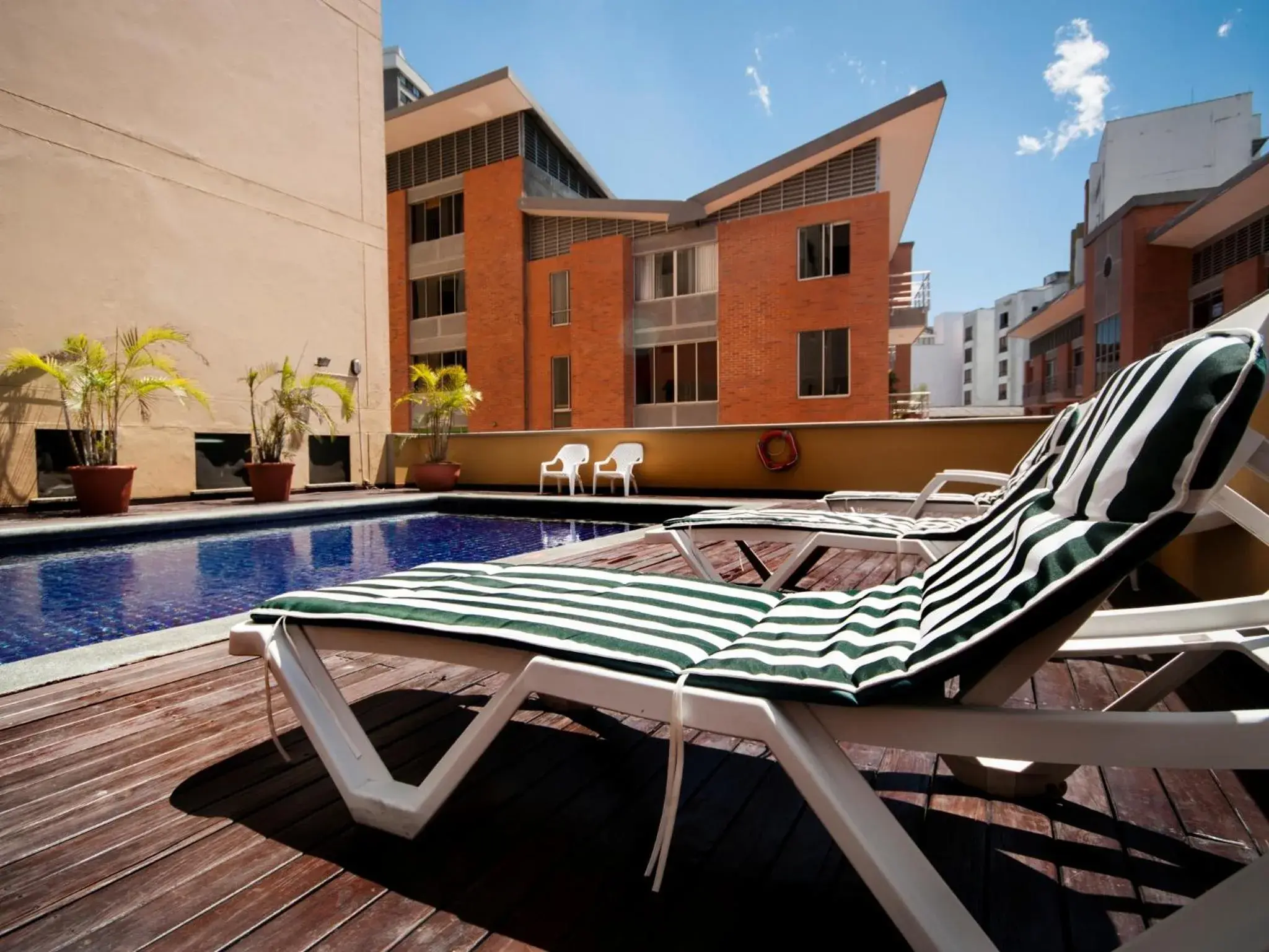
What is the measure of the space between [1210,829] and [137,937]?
6.53ft

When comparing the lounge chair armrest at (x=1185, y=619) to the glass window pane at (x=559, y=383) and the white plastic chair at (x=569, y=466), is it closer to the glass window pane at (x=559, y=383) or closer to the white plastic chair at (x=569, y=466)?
the white plastic chair at (x=569, y=466)

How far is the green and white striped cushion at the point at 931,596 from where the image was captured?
2.96 ft

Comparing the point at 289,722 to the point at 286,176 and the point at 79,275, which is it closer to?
the point at 79,275

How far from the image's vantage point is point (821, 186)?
14.9 m

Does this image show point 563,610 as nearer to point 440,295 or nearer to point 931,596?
point 931,596

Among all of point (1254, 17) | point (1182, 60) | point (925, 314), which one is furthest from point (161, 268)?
point (1182, 60)

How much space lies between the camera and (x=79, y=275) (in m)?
8.77

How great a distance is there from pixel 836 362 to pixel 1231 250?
11.9 meters

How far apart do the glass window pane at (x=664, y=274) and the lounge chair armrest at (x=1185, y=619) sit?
16207mm

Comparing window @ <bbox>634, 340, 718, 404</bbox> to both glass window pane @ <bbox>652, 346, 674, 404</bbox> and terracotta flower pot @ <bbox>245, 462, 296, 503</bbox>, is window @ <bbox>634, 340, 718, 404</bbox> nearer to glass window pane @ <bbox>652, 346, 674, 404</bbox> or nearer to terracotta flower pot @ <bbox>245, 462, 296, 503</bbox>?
glass window pane @ <bbox>652, 346, 674, 404</bbox>

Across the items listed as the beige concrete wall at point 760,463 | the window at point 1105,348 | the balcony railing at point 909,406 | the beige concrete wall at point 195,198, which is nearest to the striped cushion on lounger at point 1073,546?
the beige concrete wall at point 760,463

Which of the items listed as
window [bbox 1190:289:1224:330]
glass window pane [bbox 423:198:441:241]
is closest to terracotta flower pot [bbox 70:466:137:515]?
glass window pane [bbox 423:198:441:241]

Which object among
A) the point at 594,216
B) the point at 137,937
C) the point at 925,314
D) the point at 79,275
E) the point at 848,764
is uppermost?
the point at 594,216

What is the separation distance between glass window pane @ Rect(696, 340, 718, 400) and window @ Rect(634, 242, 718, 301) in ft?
4.45
